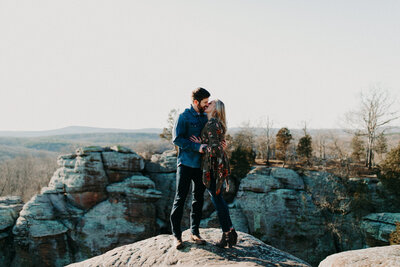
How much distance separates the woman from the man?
0.44ft

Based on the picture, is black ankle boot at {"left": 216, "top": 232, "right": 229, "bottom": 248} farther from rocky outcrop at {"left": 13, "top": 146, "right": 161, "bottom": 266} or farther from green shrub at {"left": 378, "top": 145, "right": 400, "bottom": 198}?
green shrub at {"left": 378, "top": 145, "right": 400, "bottom": 198}

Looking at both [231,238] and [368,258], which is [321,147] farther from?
[231,238]

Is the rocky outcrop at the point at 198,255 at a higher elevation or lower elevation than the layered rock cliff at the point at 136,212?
higher

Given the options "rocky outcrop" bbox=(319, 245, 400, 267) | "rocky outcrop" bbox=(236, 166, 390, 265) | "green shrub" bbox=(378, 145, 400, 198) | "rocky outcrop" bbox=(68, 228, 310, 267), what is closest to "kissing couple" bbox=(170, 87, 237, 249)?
"rocky outcrop" bbox=(68, 228, 310, 267)

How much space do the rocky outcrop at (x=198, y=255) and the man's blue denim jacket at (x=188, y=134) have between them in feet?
4.94

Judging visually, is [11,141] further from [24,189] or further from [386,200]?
[386,200]

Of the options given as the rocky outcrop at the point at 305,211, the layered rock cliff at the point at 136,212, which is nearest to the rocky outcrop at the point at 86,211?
the layered rock cliff at the point at 136,212

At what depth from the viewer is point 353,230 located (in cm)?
2080

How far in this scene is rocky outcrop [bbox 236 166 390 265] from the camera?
21.1 m

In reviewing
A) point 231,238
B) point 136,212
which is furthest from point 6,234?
point 231,238

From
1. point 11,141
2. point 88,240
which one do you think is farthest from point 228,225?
point 11,141

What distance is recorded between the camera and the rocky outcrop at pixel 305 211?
21.1 metres

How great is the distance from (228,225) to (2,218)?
22527 millimetres

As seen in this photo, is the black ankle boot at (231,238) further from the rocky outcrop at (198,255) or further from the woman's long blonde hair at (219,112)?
the woman's long blonde hair at (219,112)
